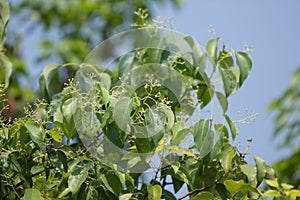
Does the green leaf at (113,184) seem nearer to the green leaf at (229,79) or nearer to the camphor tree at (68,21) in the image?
the green leaf at (229,79)

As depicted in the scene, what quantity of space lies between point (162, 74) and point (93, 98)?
0.21 metres

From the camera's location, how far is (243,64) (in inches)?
46.3

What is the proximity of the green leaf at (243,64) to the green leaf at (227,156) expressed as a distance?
150 millimetres

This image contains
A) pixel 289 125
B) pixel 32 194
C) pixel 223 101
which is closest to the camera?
pixel 32 194

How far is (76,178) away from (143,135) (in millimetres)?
105

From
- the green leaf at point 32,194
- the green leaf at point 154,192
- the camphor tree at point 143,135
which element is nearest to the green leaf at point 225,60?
the camphor tree at point 143,135

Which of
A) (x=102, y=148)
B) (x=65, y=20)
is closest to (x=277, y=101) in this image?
(x=65, y=20)

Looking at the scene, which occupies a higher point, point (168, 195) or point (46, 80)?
point (46, 80)

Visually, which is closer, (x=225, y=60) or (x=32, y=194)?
(x=32, y=194)

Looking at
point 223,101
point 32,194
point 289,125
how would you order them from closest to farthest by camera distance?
1. point 32,194
2. point 223,101
3. point 289,125

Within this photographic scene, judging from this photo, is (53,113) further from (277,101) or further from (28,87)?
(28,87)

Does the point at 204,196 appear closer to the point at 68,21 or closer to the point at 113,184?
the point at 113,184

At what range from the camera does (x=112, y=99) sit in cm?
97

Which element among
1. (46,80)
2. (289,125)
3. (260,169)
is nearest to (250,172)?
(260,169)
